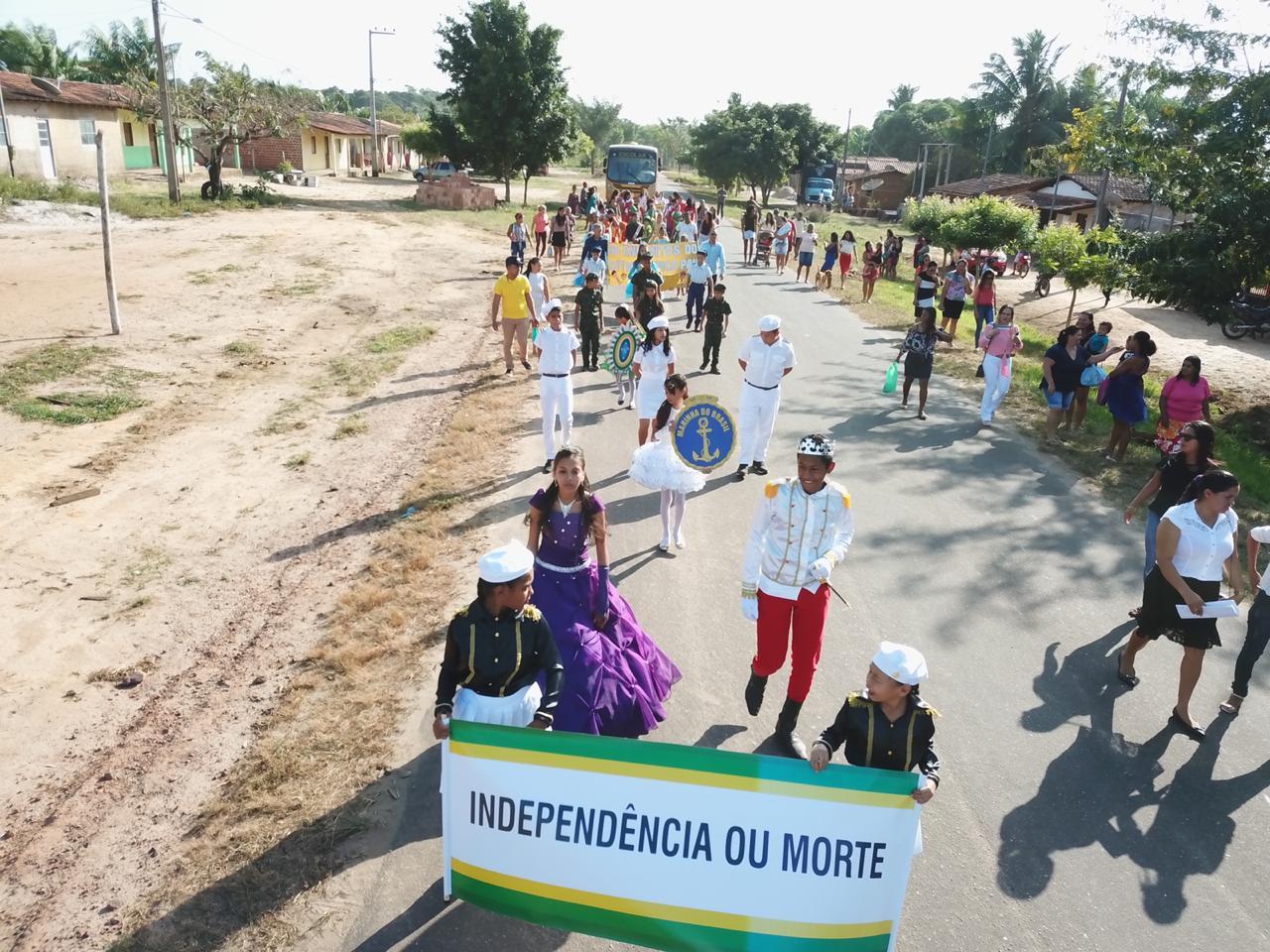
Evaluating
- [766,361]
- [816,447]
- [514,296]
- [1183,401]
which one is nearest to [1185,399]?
[1183,401]

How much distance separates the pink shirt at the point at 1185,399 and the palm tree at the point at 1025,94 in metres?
62.4

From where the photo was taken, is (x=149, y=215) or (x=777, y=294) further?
(x=149, y=215)

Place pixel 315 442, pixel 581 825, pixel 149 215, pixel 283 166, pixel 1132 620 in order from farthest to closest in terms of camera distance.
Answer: pixel 283 166 < pixel 149 215 < pixel 315 442 < pixel 1132 620 < pixel 581 825

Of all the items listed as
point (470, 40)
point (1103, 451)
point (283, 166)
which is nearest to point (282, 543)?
point (1103, 451)

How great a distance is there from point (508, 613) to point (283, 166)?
5420cm

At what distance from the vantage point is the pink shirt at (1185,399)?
9562mm

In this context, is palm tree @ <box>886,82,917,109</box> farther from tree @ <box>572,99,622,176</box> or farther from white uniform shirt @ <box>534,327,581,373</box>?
white uniform shirt @ <box>534,327,581,373</box>

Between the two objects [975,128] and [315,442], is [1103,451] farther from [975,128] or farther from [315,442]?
[975,128]

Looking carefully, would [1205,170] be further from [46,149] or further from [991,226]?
[46,149]

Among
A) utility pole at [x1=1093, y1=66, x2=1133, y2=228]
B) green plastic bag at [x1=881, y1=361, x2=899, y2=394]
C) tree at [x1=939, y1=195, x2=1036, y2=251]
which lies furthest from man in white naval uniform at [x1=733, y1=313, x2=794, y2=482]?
tree at [x1=939, y1=195, x2=1036, y2=251]

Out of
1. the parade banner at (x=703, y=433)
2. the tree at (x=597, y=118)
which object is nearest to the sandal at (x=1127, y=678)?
the parade banner at (x=703, y=433)

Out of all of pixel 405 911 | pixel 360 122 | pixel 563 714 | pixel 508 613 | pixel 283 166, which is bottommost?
pixel 405 911

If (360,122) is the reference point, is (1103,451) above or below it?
below

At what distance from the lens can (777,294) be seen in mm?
24406
